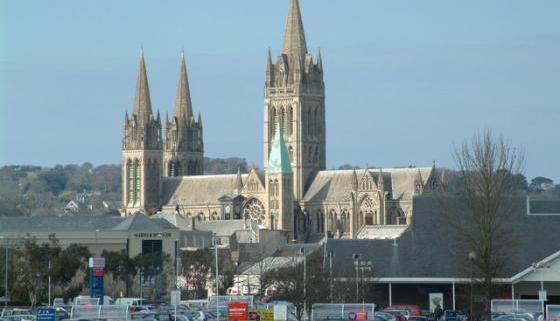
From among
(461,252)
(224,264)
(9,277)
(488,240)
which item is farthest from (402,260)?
(224,264)

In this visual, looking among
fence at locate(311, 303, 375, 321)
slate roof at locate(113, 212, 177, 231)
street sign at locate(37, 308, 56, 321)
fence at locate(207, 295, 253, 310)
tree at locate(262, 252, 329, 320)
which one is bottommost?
street sign at locate(37, 308, 56, 321)

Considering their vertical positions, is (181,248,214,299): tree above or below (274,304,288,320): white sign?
above

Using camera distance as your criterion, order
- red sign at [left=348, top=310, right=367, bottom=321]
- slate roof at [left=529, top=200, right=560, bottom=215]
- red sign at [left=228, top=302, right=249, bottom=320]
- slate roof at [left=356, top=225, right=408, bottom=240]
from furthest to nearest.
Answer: slate roof at [left=356, top=225, right=408, bottom=240], slate roof at [left=529, top=200, right=560, bottom=215], red sign at [left=348, top=310, right=367, bottom=321], red sign at [left=228, top=302, right=249, bottom=320]

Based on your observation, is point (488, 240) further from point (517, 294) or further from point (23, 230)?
point (23, 230)

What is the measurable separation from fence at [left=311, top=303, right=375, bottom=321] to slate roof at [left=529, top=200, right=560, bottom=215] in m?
21.0

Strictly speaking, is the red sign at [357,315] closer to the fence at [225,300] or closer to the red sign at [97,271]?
the fence at [225,300]

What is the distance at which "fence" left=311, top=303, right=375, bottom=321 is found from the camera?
71725 mm

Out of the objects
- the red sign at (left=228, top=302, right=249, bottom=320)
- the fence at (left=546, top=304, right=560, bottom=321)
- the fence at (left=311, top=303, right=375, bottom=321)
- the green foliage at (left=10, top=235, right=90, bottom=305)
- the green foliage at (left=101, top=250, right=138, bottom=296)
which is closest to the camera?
the red sign at (left=228, top=302, right=249, bottom=320)

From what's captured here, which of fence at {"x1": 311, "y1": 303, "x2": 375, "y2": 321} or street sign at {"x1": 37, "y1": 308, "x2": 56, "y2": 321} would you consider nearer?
street sign at {"x1": 37, "y1": 308, "x2": 56, "y2": 321}

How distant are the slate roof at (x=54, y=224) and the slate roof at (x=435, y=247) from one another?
52465mm

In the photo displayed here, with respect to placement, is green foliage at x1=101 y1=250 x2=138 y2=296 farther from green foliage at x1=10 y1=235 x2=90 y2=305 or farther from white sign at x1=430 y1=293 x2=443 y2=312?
white sign at x1=430 y1=293 x2=443 y2=312

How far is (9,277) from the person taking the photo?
4213 inches

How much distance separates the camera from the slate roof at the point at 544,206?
312 ft

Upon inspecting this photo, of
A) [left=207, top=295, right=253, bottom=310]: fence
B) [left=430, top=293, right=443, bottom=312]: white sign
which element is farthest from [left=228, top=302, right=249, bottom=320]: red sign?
[left=430, top=293, right=443, bottom=312]: white sign
